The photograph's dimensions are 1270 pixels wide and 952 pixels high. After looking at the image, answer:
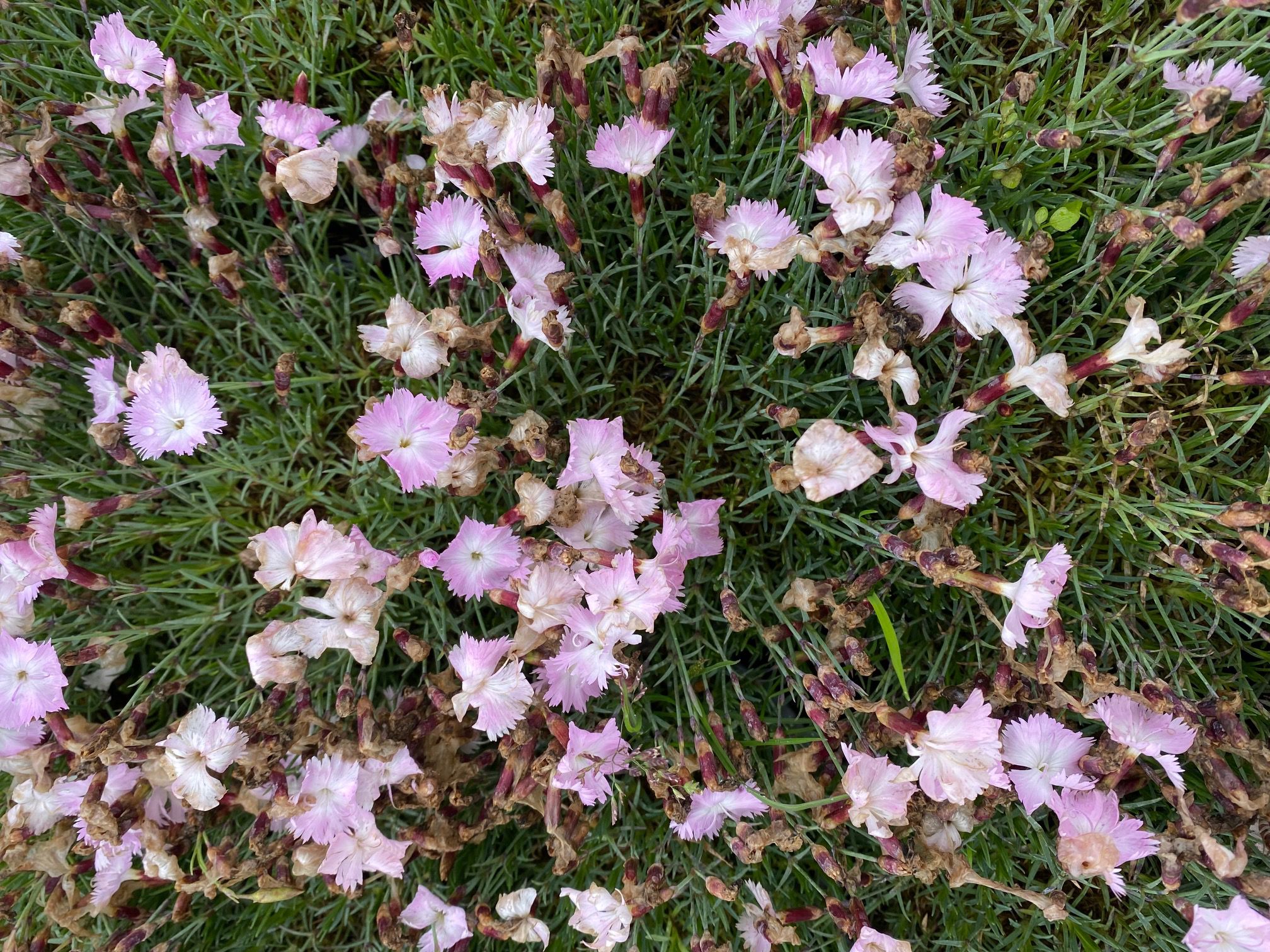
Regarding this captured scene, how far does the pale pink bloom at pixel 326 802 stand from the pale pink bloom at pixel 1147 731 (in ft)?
5.36

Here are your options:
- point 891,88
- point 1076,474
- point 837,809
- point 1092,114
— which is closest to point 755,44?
point 891,88

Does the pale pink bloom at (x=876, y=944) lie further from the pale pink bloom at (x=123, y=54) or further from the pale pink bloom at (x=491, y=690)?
the pale pink bloom at (x=123, y=54)

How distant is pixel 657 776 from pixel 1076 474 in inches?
50.2

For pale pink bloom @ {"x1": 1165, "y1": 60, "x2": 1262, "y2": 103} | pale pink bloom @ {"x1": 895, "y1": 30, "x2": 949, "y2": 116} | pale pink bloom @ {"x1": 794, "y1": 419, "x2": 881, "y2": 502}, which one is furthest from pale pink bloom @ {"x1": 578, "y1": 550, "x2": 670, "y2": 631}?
pale pink bloom @ {"x1": 1165, "y1": 60, "x2": 1262, "y2": 103}

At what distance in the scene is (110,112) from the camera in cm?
206

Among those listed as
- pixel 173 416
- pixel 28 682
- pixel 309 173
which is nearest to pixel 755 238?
pixel 309 173

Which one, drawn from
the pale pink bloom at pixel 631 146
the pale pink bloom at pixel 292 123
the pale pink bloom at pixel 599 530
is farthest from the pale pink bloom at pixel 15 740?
the pale pink bloom at pixel 631 146

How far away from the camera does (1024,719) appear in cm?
193

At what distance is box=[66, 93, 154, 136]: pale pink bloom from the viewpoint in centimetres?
206

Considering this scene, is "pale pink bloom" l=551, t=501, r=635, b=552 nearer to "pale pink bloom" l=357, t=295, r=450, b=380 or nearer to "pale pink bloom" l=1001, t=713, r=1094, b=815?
"pale pink bloom" l=357, t=295, r=450, b=380

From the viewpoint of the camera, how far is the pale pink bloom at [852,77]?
1.69 metres

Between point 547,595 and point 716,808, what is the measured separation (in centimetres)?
62

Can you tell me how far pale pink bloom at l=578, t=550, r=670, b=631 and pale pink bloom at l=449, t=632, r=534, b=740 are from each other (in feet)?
0.81

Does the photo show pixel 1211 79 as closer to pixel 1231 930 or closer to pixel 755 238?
pixel 755 238
